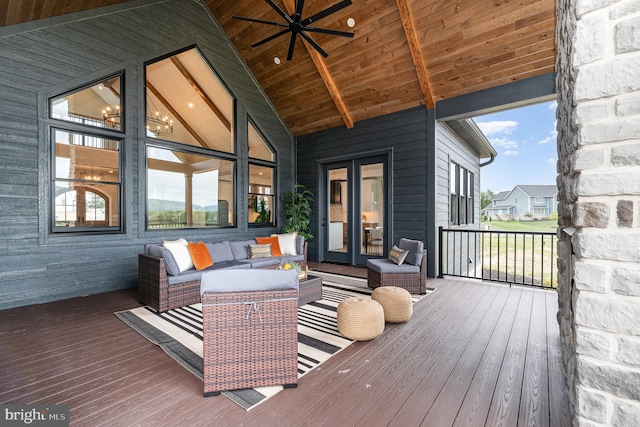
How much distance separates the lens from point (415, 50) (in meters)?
4.73

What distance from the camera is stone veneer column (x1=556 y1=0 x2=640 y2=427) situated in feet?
3.23

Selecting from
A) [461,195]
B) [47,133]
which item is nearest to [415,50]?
[461,195]

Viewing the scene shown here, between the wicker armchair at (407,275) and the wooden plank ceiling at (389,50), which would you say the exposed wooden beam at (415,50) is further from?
the wicker armchair at (407,275)

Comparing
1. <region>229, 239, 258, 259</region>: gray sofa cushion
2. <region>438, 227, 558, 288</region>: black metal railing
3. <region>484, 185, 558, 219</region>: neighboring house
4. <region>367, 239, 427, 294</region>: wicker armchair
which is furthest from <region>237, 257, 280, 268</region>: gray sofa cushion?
<region>484, 185, 558, 219</region>: neighboring house

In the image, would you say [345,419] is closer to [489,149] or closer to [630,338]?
[630,338]

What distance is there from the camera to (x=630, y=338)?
98cm

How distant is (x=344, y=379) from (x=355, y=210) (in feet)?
15.7

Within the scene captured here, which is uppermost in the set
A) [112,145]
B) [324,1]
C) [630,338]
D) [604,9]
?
[324,1]

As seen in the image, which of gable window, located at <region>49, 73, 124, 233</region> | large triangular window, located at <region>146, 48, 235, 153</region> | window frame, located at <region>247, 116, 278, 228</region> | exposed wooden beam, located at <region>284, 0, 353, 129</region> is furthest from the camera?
window frame, located at <region>247, 116, 278, 228</region>

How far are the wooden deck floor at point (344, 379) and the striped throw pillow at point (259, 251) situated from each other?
2221 millimetres

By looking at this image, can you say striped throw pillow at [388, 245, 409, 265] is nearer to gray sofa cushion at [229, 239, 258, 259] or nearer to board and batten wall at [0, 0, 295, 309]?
gray sofa cushion at [229, 239, 258, 259]

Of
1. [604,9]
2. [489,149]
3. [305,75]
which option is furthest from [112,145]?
[489,149]

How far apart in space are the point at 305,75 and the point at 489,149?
5518 millimetres

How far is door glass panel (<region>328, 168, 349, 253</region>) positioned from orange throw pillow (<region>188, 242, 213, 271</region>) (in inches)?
135
